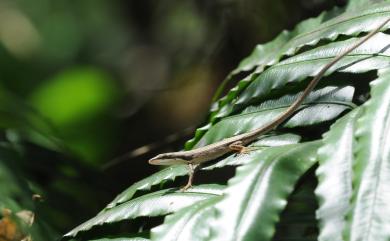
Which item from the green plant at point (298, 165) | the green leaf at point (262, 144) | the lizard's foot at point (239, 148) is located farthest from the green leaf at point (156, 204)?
the lizard's foot at point (239, 148)

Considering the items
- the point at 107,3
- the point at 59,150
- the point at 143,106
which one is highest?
the point at 107,3

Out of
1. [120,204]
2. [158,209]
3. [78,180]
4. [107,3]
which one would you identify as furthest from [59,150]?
[107,3]

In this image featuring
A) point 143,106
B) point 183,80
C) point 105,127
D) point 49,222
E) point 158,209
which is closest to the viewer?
point 158,209

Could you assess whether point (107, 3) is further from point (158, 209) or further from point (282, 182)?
point (282, 182)

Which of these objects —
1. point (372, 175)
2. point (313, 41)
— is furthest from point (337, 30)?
point (372, 175)

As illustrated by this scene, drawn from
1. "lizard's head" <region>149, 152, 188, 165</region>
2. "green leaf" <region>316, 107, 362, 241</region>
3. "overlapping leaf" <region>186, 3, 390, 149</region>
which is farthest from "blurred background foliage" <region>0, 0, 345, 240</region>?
"green leaf" <region>316, 107, 362, 241</region>

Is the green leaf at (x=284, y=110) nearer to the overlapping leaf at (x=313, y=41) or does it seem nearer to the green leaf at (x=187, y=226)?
the overlapping leaf at (x=313, y=41)

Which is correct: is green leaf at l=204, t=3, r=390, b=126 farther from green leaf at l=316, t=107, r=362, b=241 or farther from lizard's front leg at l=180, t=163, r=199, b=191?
green leaf at l=316, t=107, r=362, b=241
